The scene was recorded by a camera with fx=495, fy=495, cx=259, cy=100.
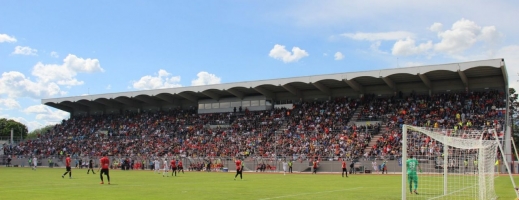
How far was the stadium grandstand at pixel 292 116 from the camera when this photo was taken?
4769cm

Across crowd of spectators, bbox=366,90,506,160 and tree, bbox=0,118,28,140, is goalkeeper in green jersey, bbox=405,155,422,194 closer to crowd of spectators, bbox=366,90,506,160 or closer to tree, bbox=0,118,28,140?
crowd of spectators, bbox=366,90,506,160

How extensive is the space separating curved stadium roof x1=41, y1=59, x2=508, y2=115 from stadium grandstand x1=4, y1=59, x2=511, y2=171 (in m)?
0.11

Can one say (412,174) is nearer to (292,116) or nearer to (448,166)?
(448,166)

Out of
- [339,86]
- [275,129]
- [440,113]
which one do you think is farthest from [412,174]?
[339,86]

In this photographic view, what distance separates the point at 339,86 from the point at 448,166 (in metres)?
33.4

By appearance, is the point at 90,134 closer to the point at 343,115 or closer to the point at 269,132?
the point at 269,132

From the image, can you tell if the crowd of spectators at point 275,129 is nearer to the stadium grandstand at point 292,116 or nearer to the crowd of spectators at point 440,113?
the crowd of spectators at point 440,113

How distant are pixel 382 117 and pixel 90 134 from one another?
43086 mm

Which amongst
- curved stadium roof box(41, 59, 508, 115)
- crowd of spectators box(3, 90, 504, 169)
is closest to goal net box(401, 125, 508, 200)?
crowd of spectators box(3, 90, 504, 169)

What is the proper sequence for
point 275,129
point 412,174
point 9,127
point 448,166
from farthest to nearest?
point 9,127 < point 275,129 < point 448,166 < point 412,174

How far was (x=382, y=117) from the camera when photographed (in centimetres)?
5216

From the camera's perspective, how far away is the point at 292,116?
59.7 meters

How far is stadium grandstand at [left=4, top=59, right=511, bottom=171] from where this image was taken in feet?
156

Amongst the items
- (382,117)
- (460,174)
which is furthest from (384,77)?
(460,174)
